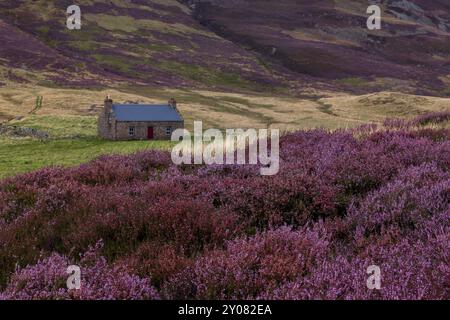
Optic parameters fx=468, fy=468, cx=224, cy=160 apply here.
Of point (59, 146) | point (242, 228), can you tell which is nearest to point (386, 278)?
point (242, 228)

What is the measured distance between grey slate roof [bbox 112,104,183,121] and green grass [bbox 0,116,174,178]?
3716 millimetres

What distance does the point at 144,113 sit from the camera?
52.2 meters

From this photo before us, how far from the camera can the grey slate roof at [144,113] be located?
50.8 m

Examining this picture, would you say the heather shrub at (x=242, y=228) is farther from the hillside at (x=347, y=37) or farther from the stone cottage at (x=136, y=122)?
the hillside at (x=347, y=37)

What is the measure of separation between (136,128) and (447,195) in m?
47.2

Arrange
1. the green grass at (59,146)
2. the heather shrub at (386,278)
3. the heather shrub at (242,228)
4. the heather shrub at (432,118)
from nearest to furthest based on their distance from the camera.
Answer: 1. the heather shrub at (386,278)
2. the heather shrub at (242,228)
3. the heather shrub at (432,118)
4. the green grass at (59,146)

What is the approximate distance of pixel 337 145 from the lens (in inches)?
384

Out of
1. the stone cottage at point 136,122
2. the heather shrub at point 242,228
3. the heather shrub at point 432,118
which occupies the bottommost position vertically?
the stone cottage at point 136,122

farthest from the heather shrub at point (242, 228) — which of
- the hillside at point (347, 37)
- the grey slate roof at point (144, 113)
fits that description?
the hillside at point (347, 37)

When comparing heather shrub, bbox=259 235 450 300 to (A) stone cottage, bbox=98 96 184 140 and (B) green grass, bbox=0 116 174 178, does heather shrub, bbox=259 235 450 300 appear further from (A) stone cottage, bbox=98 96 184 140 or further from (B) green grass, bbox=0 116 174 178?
(A) stone cottage, bbox=98 96 184 140

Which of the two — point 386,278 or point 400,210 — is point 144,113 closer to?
point 400,210

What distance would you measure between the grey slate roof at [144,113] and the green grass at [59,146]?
146 inches

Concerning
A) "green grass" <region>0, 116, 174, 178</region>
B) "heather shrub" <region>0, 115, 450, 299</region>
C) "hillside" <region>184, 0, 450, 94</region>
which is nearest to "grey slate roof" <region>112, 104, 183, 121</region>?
"green grass" <region>0, 116, 174, 178</region>
